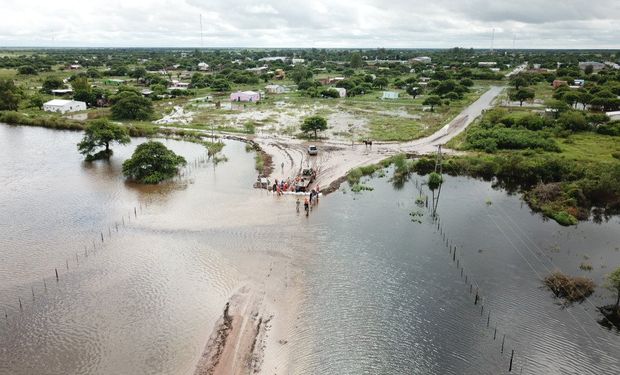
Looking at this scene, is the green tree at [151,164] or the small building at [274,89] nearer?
the green tree at [151,164]

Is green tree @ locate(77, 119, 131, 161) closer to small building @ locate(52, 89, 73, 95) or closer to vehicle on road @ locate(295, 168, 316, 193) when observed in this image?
vehicle on road @ locate(295, 168, 316, 193)

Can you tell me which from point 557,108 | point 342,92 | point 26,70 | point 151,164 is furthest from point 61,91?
point 557,108

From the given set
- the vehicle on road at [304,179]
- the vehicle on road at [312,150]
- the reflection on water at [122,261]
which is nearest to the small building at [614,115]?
the vehicle on road at [312,150]

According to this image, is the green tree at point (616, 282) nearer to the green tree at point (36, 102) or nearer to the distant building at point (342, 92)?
the distant building at point (342, 92)

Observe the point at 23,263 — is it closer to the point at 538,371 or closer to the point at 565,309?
the point at 538,371

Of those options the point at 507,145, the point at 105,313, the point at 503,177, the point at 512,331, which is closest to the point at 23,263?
the point at 105,313
